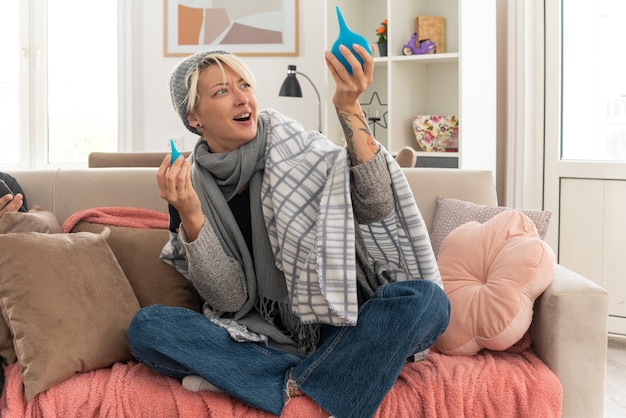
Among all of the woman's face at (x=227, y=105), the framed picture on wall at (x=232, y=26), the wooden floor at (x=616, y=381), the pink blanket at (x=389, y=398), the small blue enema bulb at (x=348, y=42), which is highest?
the framed picture on wall at (x=232, y=26)

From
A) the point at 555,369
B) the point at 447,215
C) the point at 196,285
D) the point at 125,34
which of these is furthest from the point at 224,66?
the point at 125,34

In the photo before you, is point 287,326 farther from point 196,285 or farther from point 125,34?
point 125,34

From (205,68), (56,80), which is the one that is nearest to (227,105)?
(205,68)

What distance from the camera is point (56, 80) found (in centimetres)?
471

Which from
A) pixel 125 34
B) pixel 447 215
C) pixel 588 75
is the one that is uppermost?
pixel 125 34

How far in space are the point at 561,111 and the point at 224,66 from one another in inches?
81.6

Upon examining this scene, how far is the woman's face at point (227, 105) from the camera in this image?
6.84ft

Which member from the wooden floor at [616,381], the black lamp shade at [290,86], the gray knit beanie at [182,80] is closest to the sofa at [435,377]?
the gray knit beanie at [182,80]

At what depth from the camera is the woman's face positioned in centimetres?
209

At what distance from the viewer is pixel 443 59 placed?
366 cm

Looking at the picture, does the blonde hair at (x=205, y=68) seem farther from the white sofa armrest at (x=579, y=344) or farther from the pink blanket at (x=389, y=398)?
the white sofa armrest at (x=579, y=344)

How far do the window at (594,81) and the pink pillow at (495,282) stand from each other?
167 centimetres

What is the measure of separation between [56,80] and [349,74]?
3.40 m

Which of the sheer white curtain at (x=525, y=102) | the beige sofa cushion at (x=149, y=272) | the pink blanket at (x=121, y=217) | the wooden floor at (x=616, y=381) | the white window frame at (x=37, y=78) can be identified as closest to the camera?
the beige sofa cushion at (x=149, y=272)
